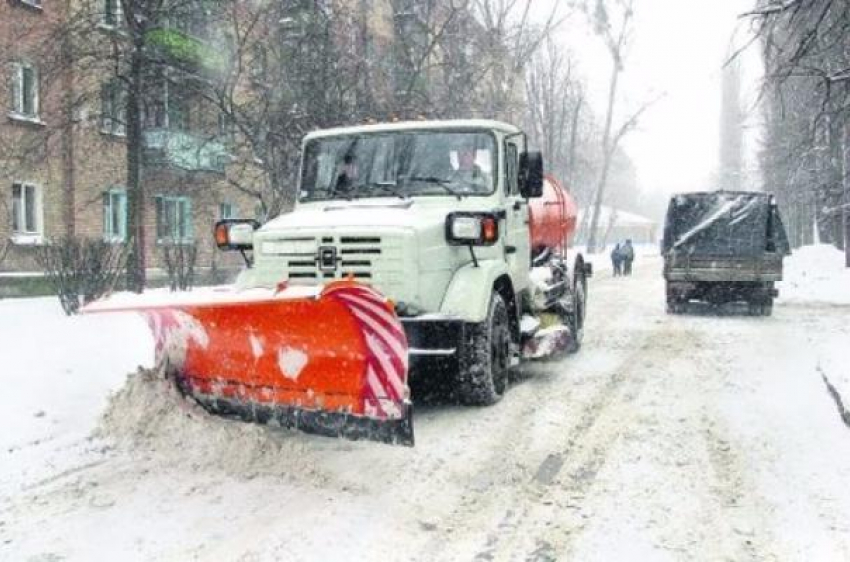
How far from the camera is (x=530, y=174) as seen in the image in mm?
7824

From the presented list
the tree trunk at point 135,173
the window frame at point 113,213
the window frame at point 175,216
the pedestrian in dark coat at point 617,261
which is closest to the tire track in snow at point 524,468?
the tree trunk at point 135,173

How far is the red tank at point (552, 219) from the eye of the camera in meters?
9.66

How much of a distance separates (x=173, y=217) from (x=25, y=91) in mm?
6801

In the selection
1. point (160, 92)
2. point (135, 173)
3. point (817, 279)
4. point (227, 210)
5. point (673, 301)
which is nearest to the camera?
point (135, 173)

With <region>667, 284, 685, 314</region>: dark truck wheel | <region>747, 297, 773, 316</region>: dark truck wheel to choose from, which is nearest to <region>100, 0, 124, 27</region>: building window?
<region>667, 284, 685, 314</region>: dark truck wheel

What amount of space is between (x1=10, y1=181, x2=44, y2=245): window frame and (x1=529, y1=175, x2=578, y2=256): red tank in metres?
14.7

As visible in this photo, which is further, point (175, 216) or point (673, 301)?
point (175, 216)

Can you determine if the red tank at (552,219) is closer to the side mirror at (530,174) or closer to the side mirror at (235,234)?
the side mirror at (530,174)

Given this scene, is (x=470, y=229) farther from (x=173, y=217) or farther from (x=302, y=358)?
(x=173, y=217)

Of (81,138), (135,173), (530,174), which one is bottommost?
(530,174)

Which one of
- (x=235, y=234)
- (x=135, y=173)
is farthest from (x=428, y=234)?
(x=135, y=173)

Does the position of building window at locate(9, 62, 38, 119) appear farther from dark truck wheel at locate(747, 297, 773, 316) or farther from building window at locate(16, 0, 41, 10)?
dark truck wheel at locate(747, 297, 773, 316)

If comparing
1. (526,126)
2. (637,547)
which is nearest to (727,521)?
(637,547)

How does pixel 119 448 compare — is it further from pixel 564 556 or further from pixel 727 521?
pixel 727 521
